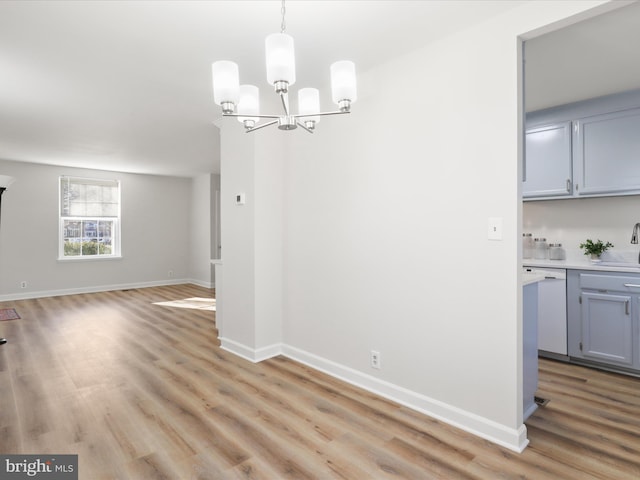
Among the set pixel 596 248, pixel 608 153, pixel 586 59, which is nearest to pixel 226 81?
pixel 586 59

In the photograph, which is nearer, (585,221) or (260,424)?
(260,424)

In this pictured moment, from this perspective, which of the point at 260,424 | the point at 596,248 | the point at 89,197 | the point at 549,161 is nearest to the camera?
the point at 260,424

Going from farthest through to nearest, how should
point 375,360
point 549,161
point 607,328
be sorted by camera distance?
1. point 549,161
2. point 607,328
3. point 375,360

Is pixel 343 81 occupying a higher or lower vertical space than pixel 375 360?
higher

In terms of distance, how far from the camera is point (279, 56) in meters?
1.52

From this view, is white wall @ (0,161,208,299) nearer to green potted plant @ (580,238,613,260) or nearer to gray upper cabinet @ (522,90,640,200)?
gray upper cabinet @ (522,90,640,200)

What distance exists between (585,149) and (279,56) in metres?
3.34

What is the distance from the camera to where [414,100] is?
2.50 metres

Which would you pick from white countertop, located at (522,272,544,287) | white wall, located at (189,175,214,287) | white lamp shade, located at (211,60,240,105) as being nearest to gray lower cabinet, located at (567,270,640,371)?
white countertop, located at (522,272,544,287)

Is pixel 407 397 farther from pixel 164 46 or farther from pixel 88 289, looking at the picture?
pixel 88 289

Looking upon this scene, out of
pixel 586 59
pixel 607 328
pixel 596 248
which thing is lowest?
pixel 607 328

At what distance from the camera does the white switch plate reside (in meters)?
2.11

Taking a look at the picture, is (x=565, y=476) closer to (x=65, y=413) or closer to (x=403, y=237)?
(x=403, y=237)

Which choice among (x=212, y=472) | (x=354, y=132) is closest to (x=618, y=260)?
(x=354, y=132)
